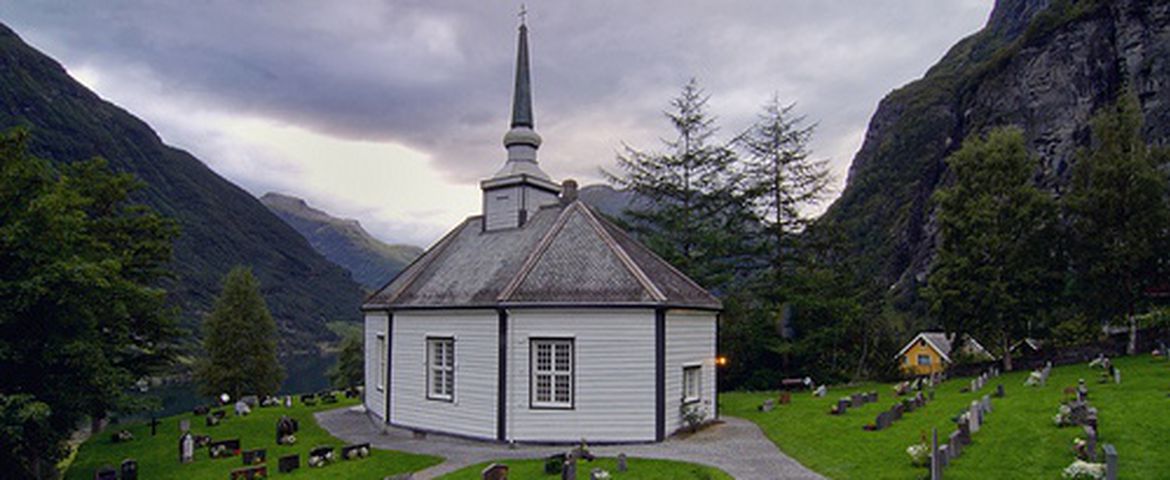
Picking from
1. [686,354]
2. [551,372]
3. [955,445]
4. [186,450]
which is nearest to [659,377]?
[686,354]

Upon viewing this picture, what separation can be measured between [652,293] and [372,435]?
37.9ft

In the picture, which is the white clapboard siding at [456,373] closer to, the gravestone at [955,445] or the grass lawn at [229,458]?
the grass lawn at [229,458]

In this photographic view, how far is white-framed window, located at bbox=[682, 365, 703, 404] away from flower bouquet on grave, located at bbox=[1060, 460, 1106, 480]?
34.8 feet

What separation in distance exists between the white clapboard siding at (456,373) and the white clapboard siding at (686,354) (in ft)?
18.0

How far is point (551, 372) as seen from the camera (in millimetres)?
20469

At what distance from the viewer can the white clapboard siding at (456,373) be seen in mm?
20906

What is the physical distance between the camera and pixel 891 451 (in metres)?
17.5

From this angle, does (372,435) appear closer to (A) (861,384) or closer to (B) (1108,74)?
(A) (861,384)

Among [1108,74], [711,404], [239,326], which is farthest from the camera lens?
[1108,74]

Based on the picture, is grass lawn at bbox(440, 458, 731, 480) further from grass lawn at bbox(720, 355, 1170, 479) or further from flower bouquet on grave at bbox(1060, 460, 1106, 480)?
flower bouquet on grave at bbox(1060, 460, 1106, 480)

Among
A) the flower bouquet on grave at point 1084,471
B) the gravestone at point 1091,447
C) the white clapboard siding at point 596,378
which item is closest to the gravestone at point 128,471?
the white clapboard siding at point 596,378

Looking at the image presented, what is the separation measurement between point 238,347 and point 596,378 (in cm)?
3468

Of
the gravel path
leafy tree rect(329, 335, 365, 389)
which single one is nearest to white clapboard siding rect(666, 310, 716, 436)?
the gravel path

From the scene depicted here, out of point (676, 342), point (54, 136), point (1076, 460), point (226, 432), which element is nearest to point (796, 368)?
point (676, 342)
